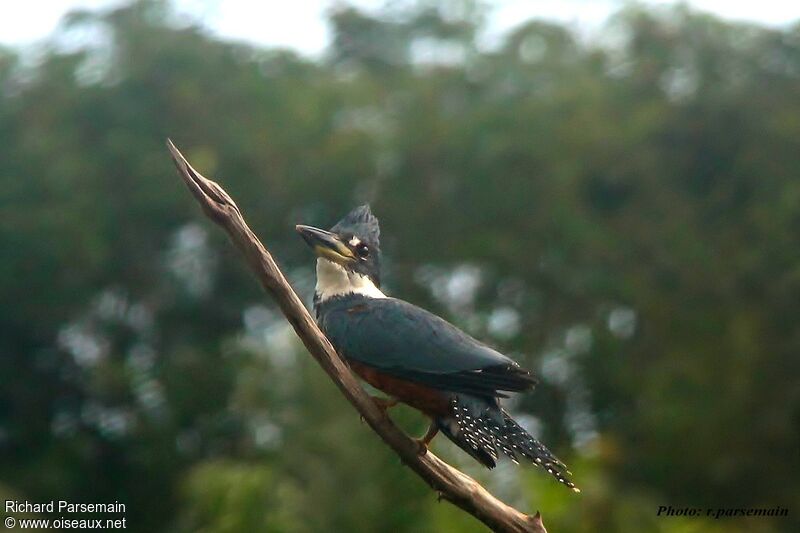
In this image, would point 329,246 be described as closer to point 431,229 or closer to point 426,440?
point 426,440

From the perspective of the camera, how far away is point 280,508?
1233 centimetres

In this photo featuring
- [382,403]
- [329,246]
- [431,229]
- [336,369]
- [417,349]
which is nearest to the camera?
[336,369]

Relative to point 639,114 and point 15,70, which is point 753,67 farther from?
point 15,70

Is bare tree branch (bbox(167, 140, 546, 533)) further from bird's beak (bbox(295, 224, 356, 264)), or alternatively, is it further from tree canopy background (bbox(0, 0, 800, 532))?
tree canopy background (bbox(0, 0, 800, 532))

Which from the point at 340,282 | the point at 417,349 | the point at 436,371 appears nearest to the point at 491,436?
the point at 436,371

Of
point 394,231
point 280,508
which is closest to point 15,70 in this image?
point 394,231

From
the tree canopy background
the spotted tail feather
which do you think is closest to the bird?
the spotted tail feather

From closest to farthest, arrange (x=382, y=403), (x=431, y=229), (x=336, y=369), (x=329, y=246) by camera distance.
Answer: (x=336, y=369), (x=382, y=403), (x=329, y=246), (x=431, y=229)

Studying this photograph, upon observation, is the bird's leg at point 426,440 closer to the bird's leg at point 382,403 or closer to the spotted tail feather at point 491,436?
the spotted tail feather at point 491,436

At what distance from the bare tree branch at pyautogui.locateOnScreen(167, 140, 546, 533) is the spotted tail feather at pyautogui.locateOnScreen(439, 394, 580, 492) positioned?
140 mm

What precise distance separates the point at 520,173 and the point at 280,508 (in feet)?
57.3

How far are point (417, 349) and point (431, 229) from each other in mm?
20681

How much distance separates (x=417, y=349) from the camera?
5.77 meters

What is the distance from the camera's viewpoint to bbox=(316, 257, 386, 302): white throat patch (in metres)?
6.42
